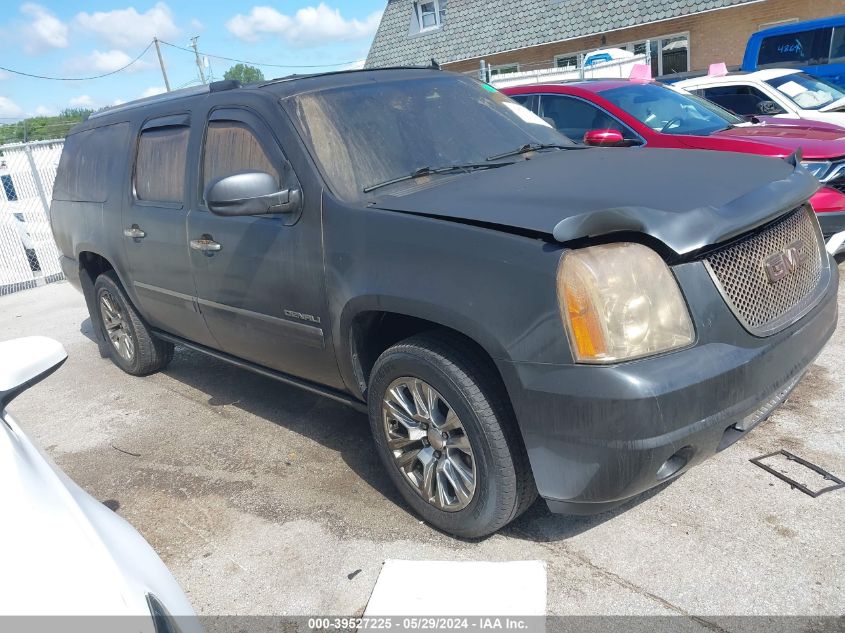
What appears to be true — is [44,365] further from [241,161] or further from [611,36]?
[611,36]

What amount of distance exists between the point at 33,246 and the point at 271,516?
28.2 ft

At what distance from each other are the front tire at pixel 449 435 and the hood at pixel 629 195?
0.57 m

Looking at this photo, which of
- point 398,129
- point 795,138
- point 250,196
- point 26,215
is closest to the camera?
point 250,196

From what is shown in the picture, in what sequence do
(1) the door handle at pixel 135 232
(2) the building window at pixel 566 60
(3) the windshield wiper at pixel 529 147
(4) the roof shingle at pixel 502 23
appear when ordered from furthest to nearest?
(2) the building window at pixel 566 60 < (4) the roof shingle at pixel 502 23 < (1) the door handle at pixel 135 232 < (3) the windshield wiper at pixel 529 147

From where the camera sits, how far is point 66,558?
1.57m

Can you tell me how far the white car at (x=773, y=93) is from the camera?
29.9ft

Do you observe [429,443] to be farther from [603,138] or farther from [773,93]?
[773,93]

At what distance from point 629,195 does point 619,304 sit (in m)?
0.50

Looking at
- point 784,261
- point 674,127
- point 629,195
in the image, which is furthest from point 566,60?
point 629,195

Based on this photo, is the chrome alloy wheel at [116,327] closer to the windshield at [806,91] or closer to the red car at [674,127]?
the red car at [674,127]

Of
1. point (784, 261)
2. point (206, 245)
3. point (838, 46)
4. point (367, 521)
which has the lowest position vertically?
point (367, 521)

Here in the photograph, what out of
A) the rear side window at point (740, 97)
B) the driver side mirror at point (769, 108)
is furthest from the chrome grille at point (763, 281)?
the rear side window at point (740, 97)

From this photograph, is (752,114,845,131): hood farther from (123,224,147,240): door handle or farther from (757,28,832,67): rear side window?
(757,28,832,67): rear side window

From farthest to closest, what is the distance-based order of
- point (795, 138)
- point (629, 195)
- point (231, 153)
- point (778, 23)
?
point (778, 23) < point (795, 138) < point (231, 153) < point (629, 195)
